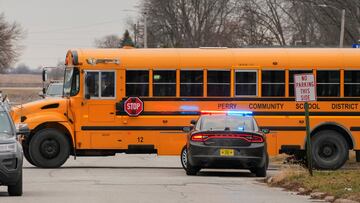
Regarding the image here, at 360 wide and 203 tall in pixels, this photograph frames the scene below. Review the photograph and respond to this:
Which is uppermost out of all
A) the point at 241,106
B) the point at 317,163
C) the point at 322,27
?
the point at 322,27

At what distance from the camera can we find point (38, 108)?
2359 cm

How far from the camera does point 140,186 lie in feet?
58.9

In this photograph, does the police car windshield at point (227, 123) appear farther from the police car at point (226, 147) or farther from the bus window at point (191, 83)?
the bus window at point (191, 83)

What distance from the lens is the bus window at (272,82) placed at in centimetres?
2402

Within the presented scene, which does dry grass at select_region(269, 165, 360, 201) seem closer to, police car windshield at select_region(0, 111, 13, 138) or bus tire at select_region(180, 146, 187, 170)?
bus tire at select_region(180, 146, 187, 170)

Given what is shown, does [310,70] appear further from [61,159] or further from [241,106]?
[61,159]

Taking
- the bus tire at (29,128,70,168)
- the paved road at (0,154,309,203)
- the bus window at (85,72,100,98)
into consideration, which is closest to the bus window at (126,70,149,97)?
the bus window at (85,72,100,98)

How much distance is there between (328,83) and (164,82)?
4459 mm

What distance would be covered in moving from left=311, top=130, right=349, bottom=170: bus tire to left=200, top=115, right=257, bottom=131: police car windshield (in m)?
3.75

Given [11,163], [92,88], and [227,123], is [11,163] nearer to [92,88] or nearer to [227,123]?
[227,123]

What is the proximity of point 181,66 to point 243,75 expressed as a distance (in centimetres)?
170

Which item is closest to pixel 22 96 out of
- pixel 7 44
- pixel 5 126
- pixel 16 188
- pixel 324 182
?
pixel 7 44

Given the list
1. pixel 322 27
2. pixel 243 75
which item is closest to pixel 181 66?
pixel 243 75

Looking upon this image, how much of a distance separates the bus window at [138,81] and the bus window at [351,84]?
541 cm
